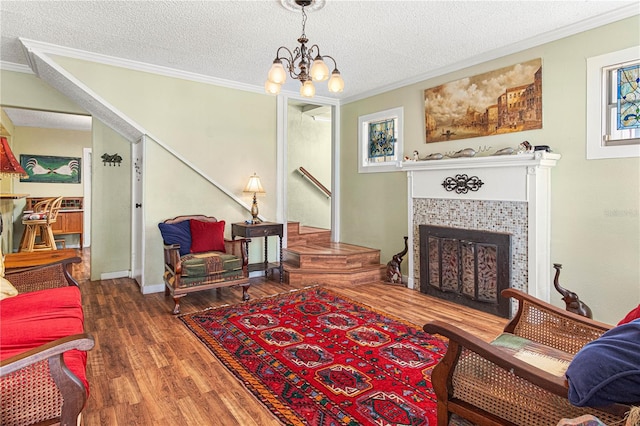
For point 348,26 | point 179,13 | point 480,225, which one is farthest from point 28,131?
point 480,225

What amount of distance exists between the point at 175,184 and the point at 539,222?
4.10m

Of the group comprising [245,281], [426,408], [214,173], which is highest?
[214,173]

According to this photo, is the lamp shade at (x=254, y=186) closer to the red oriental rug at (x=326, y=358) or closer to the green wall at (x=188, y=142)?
the green wall at (x=188, y=142)

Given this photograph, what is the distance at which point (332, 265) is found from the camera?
498 cm

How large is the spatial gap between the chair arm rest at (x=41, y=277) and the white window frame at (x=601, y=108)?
4.38 meters

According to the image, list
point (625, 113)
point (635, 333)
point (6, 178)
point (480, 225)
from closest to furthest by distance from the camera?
point (635, 333)
point (625, 113)
point (480, 225)
point (6, 178)

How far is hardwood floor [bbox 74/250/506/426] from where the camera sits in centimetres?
202

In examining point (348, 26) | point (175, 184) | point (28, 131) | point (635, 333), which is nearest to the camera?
point (635, 333)

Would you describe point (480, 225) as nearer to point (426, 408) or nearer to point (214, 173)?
point (426, 408)

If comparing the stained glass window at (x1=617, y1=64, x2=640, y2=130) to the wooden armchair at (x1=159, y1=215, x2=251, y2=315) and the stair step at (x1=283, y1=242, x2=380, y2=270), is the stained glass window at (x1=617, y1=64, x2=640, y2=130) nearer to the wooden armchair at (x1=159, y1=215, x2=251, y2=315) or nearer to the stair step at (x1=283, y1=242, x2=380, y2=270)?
the stair step at (x1=283, y1=242, x2=380, y2=270)

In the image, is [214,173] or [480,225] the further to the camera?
[214,173]

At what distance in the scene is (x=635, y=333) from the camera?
3.67 feet

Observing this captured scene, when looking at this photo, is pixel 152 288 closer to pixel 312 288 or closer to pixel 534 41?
pixel 312 288

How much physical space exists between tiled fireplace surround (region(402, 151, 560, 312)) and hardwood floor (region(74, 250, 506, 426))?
25.2 inches
